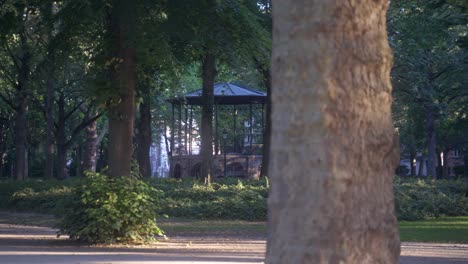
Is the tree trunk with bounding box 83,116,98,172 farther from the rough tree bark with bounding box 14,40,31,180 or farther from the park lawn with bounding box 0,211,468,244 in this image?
the park lawn with bounding box 0,211,468,244

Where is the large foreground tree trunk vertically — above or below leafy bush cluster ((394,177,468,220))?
above

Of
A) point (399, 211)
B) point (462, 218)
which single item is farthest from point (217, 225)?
point (462, 218)

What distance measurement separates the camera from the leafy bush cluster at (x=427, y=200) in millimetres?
25469

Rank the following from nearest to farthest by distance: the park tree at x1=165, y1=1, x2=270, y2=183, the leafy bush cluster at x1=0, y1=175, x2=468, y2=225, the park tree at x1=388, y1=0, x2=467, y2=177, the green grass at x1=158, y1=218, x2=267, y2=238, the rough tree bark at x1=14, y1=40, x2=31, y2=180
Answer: the park tree at x1=165, y1=1, x2=270, y2=183 → the green grass at x1=158, y1=218, x2=267, y2=238 → the leafy bush cluster at x1=0, y1=175, x2=468, y2=225 → the park tree at x1=388, y1=0, x2=467, y2=177 → the rough tree bark at x1=14, y1=40, x2=31, y2=180

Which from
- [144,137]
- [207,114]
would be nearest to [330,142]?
[207,114]

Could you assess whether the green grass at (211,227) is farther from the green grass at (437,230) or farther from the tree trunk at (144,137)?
the tree trunk at (144,137)

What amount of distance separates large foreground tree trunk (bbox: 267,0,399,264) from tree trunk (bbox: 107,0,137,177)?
37.2 ft

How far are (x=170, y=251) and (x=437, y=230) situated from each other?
948 centimetres

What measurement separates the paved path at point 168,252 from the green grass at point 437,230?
137 centimetres

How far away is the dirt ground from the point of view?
528 inches

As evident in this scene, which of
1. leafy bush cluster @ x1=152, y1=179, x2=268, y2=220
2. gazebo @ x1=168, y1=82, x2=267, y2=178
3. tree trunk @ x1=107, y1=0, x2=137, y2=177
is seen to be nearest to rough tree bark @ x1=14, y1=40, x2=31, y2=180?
gazebo @ x1=168, y1=82, x2=267, y2=178

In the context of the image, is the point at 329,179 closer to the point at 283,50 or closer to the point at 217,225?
the point at 283,50

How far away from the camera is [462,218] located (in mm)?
25969

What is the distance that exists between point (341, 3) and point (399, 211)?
21.2 m
